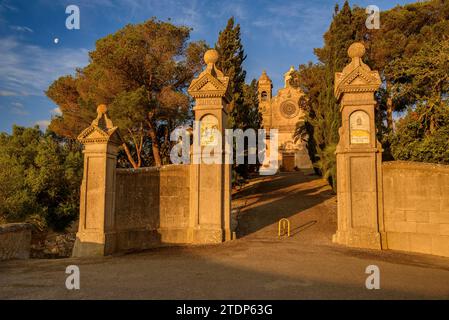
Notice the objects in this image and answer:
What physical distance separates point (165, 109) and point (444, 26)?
17114 millimetres

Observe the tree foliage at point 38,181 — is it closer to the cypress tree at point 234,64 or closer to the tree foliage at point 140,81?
the tree foliage at point 140,81

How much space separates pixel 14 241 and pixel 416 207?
1155cm

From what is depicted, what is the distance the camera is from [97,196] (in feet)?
30.2

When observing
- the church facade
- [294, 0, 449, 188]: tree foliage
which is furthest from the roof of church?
[294, 0, 449, 188]: tree foliage

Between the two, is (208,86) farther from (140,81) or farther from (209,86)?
(140,81)

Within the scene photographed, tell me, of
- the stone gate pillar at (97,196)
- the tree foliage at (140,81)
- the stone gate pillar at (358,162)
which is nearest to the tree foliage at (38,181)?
the tree foliage at (140,81)

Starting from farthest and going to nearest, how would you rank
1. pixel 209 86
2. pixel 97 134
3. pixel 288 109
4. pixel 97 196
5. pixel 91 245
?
pixel 288 109, pixel 209 86, pixel 97 134, pixel 97 196, pixel 91 245

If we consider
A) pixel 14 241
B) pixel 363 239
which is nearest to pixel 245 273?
pixel 363 239

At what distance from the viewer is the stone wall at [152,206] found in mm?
9773

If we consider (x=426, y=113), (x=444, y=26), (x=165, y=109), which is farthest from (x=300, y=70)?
(x=426, y=113)

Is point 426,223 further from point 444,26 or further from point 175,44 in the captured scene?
point 175,44

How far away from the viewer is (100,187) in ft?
30.2

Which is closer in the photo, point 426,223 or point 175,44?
point 426,223

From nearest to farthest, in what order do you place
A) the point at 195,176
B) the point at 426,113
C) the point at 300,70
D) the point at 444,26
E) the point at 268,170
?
the point at 195,176, the point at 426,113, the point at 444,26, the point at 300,70, the point at 268,170
